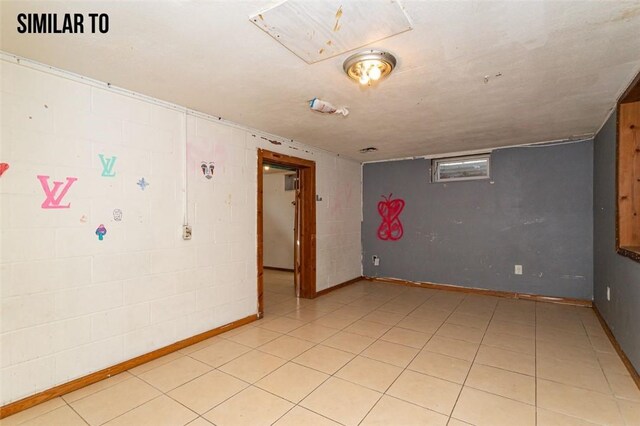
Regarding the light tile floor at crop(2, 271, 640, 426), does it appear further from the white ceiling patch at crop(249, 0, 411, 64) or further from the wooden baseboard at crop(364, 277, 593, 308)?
the white ceiling patch at crop(249, 0, 411, 64)

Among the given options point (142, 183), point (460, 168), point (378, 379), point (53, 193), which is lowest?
point (378, 379)

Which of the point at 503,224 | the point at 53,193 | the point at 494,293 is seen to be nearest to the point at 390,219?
the point at 503,224

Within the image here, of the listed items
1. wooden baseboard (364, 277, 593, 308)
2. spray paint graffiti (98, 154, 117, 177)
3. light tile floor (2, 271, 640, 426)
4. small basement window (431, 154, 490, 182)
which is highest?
small basement window (431, 154, 490, 182)

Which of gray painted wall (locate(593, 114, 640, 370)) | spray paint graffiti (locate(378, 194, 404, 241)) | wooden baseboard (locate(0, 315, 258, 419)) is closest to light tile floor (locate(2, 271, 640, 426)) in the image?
wooden baseboard (locate(0, 315, 258, 419))

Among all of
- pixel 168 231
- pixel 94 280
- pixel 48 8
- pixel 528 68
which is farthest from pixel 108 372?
pixel 528 68

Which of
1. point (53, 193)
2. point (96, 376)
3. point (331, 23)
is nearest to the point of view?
point (331, 23)

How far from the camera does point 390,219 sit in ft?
A: 17.6

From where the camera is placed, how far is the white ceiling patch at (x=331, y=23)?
1400 millimetres

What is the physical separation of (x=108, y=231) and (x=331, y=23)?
2130 mm

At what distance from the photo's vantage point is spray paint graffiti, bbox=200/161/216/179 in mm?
2949

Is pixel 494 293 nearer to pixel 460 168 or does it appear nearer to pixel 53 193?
pixel 460 168

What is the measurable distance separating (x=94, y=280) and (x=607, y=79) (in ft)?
13.1

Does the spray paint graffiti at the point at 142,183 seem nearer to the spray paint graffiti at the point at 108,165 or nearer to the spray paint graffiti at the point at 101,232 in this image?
the spray paint graffiti at the point at 108,165

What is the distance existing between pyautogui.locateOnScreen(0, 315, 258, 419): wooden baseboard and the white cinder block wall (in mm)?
46
